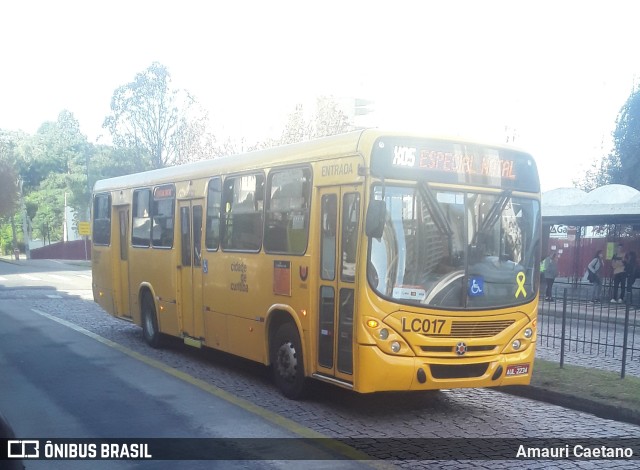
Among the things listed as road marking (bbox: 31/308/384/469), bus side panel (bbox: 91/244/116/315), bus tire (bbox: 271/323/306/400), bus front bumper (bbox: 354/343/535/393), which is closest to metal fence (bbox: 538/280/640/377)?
bus front bumper (bbox: 354/343/535/393)

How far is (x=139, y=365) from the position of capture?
1134cm

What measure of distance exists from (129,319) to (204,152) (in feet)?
119

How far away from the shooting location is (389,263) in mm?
7625

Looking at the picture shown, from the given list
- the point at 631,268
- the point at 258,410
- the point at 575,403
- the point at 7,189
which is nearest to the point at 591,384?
the point at 575,403

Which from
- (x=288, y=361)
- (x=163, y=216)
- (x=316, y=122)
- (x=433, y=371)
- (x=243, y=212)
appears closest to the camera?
(x=433, y=371)

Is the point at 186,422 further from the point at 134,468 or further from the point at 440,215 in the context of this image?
the point at 440,215

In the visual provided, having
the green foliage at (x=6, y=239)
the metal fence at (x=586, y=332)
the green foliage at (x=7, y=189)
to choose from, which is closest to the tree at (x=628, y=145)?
the metal fence at (x=586, y=332)

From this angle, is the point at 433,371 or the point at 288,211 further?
the point at 288,211

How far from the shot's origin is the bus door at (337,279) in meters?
7.82

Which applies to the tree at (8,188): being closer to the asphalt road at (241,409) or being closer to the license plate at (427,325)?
the asphalt road at (241,409)

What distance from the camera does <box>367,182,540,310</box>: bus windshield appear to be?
764cm

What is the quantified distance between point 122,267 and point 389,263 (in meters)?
8.67

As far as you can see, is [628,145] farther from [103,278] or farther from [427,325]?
[427,325]

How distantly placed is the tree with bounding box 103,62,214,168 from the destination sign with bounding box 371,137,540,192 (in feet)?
136
